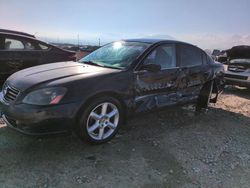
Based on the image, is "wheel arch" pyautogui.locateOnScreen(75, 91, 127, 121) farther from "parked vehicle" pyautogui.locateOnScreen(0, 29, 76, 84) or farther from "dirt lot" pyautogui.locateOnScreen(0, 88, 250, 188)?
"parked vehicle" pyautogui.locateOnScreen(0, 29, 76, 84)

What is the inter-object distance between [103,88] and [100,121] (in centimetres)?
47

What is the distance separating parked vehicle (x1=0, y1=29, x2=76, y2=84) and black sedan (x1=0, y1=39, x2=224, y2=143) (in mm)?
2225

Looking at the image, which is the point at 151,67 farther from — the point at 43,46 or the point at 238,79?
the point at 238,79

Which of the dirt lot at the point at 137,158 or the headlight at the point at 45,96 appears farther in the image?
the headlight at the point at 45,96

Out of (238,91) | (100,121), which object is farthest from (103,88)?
(238,91)

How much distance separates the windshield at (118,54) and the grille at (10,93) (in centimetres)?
138

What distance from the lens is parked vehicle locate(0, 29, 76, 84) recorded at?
6082 millimetres

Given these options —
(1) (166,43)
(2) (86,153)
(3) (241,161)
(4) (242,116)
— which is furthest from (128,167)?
(4) (242,116)

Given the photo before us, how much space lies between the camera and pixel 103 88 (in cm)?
353

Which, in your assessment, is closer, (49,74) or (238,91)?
(49,74)

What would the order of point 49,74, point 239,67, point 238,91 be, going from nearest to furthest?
point 49,74, point 239,67, point 238,91

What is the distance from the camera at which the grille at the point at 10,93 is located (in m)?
3.38

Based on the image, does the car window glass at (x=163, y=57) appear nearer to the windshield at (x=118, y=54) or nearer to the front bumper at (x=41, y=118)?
the windshield at (x=118, y=54)

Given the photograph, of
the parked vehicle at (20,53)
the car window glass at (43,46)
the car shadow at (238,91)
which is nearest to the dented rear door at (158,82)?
the parked vehicle at (20,53)
